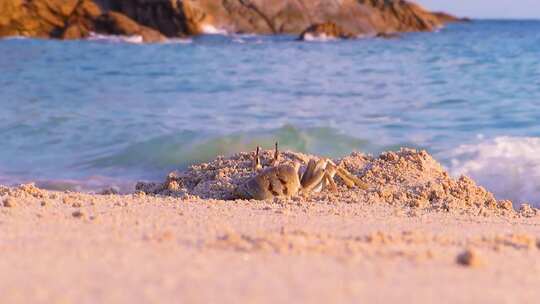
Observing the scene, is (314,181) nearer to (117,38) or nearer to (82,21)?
(117,38)

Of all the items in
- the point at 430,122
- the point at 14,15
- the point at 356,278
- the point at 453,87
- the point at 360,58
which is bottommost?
the point at 356,278

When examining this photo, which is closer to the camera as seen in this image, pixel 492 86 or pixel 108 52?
pixel 492 86

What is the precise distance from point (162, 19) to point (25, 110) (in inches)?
1332

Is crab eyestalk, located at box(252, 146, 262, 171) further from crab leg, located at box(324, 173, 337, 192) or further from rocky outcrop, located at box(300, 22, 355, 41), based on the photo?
rocky outcrop, located at box(300, 22, 355, 41)

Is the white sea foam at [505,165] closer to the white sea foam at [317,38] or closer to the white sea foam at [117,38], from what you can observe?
the white sea foam at [117,38]

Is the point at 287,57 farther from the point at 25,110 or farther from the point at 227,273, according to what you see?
the point at 227,273

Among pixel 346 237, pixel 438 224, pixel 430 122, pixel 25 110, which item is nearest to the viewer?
pixel 346 237

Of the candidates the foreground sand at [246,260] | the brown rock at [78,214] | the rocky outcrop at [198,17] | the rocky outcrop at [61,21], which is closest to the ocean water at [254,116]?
the brown rock at [78,214]

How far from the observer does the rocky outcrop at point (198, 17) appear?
41438 mm

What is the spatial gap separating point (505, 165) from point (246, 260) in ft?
20.1

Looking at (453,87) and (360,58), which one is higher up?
(360,58)

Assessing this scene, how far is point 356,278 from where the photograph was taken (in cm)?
218

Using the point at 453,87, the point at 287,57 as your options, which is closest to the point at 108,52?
the point at 287,57

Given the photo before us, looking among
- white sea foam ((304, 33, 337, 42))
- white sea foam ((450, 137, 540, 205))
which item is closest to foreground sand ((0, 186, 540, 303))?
white sea foam ((450, 137, 540, 205))
